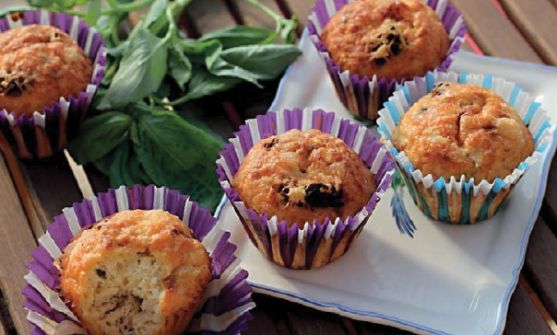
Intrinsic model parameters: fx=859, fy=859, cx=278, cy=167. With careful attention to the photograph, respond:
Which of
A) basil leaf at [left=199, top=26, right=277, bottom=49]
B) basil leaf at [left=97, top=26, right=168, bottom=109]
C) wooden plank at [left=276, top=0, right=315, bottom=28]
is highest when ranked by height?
basil leaf at [left=97, top=26, right=168, bottom=109]

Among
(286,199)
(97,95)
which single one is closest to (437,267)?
(286,199)

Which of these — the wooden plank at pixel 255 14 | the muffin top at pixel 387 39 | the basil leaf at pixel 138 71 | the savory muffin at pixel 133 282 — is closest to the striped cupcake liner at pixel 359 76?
the muffin top at pixel 387 39

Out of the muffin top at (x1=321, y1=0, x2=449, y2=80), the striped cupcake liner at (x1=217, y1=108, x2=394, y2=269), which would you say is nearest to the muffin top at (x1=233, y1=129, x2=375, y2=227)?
the striped cupcake liner at (x1=217, y1=108, x2=394, y2=269)

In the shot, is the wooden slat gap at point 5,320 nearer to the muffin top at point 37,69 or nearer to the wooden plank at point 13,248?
the wooden plank at point 13,248

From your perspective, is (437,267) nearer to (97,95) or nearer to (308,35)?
(308,35)

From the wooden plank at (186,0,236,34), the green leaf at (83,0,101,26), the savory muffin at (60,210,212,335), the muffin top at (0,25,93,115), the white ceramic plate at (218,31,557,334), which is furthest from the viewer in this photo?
the wooden plank at (186,0,236,34)

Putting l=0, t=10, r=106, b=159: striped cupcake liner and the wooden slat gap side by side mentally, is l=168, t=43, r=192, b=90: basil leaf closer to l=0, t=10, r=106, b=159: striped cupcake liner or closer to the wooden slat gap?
l=0, t=10, r=106, b=159: striped cupcake liner

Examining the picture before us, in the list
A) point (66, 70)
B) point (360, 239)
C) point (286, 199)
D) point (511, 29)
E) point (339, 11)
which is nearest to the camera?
point (286, 199)
